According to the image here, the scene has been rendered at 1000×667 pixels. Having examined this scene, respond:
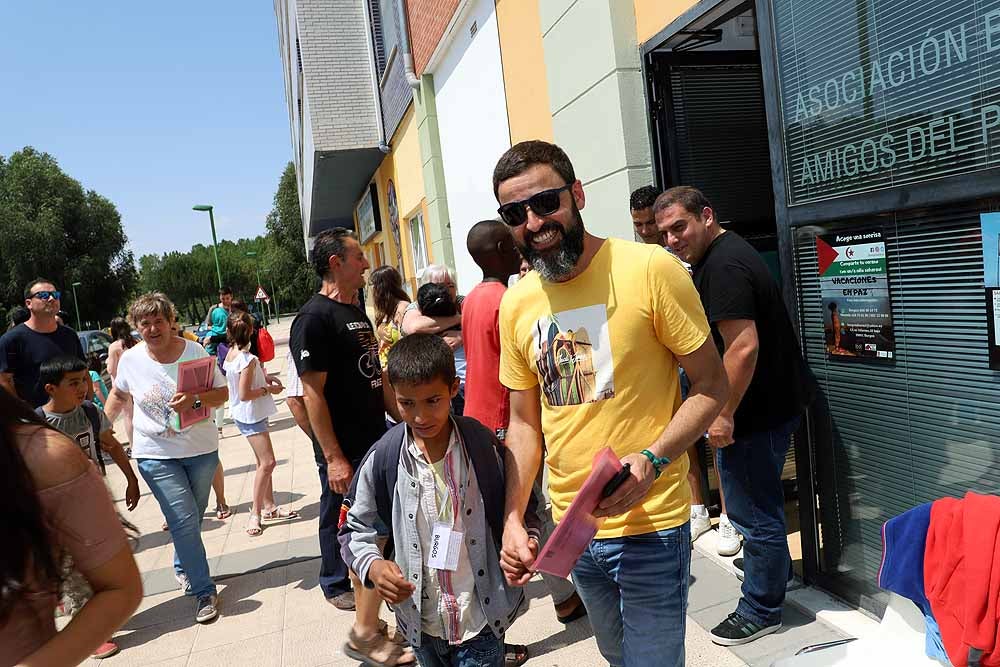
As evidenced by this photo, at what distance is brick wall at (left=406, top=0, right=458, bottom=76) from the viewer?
30.4ft

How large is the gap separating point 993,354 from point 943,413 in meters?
0.37

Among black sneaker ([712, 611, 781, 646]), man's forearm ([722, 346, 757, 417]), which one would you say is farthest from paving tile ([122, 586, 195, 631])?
man's forearm ([722, 346, 757, 417])

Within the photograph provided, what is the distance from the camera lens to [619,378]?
2.09 metres

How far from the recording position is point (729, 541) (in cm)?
426

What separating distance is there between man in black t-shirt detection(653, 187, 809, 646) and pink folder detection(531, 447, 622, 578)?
4.43 ft

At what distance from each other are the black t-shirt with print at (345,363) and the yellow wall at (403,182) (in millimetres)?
8331

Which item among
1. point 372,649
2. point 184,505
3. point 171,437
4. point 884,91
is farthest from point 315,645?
point 884,91

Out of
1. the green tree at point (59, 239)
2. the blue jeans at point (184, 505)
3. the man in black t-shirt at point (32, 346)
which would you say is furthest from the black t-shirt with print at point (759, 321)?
the green tree at point (59, 239)

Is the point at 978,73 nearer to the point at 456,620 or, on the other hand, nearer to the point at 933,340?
the point at 933,340

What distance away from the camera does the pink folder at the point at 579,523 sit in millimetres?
1826

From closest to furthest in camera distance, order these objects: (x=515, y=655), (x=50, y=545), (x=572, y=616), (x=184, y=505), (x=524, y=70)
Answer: (x=50, y=545), (x=515, y=655), (x=572, y=616), (x=184, y=505), (x=524, y=70)

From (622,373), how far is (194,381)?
3369 mm

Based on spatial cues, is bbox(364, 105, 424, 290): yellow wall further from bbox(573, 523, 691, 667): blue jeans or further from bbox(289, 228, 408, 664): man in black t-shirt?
bbox(573, 523, 691, 667): blue jeans

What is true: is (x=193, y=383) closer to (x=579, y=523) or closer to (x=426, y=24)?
(x=579, y=523)
